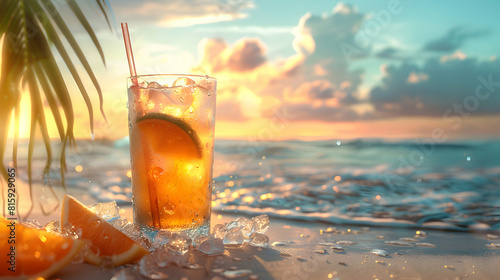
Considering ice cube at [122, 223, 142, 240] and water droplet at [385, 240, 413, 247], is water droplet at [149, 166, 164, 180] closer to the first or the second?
ice cube at [122, 223, 142, 240]

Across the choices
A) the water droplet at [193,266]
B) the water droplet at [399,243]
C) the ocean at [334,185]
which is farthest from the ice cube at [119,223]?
the water droplet at [399,243]

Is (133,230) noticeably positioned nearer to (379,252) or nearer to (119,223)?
(119,223)

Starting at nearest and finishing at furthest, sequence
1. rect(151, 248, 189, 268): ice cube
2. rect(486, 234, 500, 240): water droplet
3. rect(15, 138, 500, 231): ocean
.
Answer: rect(151, 248, 189, 268): ice cube, rect(486, 234, 500, 240): water droplet, rect(15, 138, 500, 231): ocean

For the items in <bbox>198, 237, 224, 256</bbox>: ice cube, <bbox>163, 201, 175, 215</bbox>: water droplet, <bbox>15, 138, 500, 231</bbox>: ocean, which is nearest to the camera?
<bbox>198, 237, 224, 256</bbox>: ice cube

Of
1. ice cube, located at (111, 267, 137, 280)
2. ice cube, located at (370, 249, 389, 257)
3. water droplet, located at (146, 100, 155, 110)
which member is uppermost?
water droplet, located at (146, 100, 155, 110)

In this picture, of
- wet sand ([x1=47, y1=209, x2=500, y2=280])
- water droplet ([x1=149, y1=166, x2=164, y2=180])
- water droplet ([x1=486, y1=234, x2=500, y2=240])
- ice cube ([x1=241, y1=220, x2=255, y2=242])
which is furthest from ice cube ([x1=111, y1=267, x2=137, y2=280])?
water droplet ([x1=486, y1=234, x2=500, y2=240])

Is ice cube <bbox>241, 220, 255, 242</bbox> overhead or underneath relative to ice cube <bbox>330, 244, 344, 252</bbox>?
overhead
